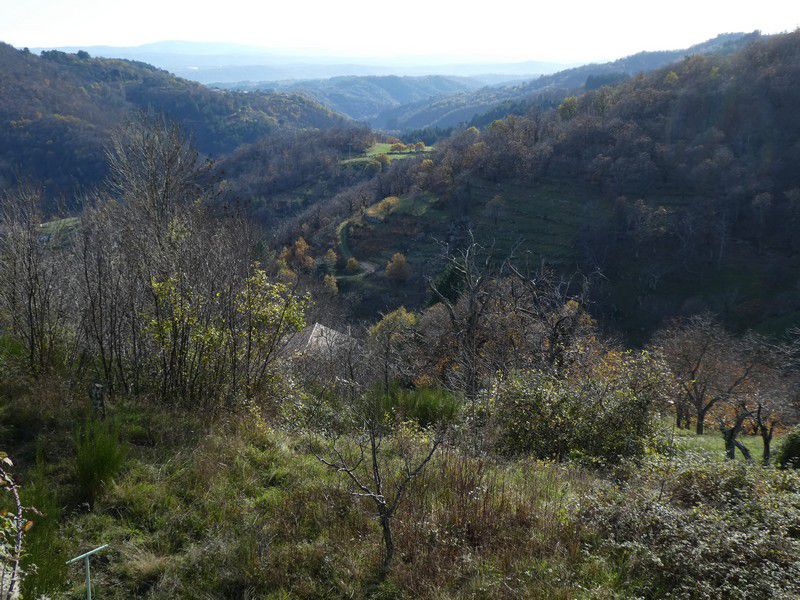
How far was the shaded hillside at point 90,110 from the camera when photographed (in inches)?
3593

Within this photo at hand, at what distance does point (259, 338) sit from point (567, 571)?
4.57 meters

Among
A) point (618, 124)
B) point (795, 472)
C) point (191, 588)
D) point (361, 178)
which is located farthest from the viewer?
point (361, 178)

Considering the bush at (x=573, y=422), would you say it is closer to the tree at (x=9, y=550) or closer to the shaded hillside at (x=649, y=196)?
the tree at (x=9, y=550)

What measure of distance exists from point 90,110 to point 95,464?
138042mm

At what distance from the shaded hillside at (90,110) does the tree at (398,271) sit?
25594 millimetres

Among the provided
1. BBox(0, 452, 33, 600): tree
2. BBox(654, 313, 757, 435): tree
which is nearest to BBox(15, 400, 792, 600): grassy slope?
BBox(0, 452, 33, 600): tree

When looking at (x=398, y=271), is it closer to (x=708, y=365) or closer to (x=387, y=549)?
(x=708, y=365)

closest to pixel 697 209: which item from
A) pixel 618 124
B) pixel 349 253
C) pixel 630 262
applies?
pixel 630 262

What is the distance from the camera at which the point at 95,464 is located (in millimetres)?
4230

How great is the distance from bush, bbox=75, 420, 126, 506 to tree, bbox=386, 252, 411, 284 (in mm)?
56503

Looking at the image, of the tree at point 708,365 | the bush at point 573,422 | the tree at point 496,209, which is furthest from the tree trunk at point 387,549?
the tree at point 496,209

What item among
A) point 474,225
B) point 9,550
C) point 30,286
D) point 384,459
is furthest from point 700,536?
point 474,225

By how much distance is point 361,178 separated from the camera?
330 ft

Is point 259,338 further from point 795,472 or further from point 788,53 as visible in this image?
point 788,53
